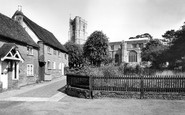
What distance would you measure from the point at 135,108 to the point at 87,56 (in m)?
26.8

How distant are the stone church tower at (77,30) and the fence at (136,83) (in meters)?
77.3

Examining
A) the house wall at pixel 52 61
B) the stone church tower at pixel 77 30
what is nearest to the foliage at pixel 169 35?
the house wall at pixel 52 61

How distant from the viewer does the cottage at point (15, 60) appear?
13423 mm

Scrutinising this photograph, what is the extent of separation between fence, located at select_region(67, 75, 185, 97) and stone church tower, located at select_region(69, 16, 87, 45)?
7733cm

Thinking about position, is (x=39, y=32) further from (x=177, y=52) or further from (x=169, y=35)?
(x=169, y=35)

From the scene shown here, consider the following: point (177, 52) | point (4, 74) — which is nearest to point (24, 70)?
point (4, 74)

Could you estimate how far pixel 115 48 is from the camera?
3135 inches

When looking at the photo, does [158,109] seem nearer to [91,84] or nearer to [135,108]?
[135,108]

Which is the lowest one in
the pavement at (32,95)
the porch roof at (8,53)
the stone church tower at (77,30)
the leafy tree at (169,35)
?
the pavement at (32,95)

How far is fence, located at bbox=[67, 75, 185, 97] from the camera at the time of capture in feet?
33.9

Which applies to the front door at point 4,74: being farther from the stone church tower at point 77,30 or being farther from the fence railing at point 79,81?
the stone church tower at point 77,30

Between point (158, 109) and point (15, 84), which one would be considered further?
point (15, 84)

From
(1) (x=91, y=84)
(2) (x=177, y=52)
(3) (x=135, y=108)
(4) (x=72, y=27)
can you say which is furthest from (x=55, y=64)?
(4) (x=72, y=27)

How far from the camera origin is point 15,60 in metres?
14.8
